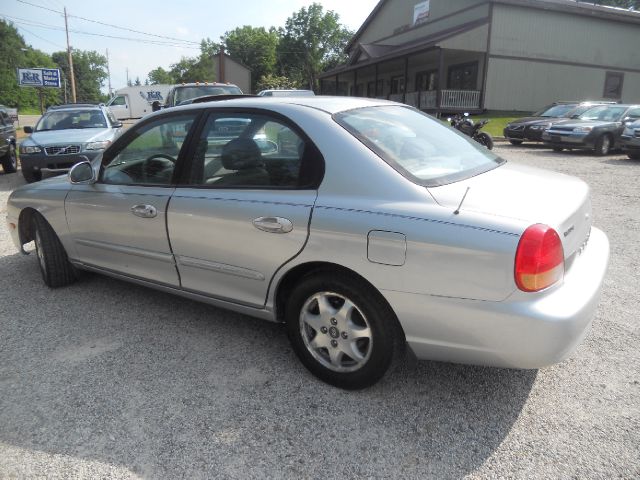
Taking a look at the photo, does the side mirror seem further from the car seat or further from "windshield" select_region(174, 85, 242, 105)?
"windshield" select_region(174, 85, 242, 105)

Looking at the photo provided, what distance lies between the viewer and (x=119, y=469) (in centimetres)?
216

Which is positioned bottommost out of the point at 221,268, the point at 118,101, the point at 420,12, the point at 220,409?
the point at 220,409

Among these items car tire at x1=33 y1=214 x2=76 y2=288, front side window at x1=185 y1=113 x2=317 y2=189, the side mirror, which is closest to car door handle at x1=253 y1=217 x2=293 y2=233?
front side window at x1=185 y1=113 x2=317 y2=189

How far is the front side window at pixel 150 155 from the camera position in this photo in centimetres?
329

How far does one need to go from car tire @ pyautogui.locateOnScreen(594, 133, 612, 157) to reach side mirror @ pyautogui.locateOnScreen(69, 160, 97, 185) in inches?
544

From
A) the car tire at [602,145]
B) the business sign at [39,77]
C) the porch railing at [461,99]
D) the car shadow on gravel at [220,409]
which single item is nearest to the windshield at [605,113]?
the car tire at [602,145]

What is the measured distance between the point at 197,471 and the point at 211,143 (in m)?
1.92

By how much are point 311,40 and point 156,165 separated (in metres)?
73.9

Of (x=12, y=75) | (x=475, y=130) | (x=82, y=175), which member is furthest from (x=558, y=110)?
(x=12, y=75)

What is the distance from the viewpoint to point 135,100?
33.7 m

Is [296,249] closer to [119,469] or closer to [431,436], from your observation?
[431,436]

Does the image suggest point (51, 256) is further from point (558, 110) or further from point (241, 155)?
point (558, 110)

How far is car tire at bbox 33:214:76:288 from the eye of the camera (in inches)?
161

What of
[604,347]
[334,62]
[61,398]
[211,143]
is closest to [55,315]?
[61,398]
